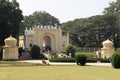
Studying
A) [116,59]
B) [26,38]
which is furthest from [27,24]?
[116,59]

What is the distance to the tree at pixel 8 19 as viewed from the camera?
57844mm

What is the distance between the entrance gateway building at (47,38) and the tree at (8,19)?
6.77 metres

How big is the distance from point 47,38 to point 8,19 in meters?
13.2

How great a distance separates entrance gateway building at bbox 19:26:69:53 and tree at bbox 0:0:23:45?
267 inches

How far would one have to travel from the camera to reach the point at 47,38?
6975cm

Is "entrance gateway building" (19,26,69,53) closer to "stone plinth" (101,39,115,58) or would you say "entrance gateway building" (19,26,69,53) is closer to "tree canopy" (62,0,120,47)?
"tree canopy" (62,0,120,47)

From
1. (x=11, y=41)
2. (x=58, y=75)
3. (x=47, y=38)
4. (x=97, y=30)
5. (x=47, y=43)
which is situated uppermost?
(x=97, y=30)

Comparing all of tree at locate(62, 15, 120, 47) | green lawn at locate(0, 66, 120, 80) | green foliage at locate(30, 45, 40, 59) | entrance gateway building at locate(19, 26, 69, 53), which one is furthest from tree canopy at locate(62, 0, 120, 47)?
green lawn at locate(0, 66, 120, 80)

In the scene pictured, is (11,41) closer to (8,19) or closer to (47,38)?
(8,19)

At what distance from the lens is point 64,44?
6944 centimetres

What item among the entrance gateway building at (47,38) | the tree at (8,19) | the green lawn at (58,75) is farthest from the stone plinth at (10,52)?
the green lawn at (58,75)

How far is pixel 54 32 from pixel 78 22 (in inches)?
680

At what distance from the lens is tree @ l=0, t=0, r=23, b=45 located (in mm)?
57844

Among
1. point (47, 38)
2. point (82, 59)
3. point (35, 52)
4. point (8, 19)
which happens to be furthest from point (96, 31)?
point (82, 59)
